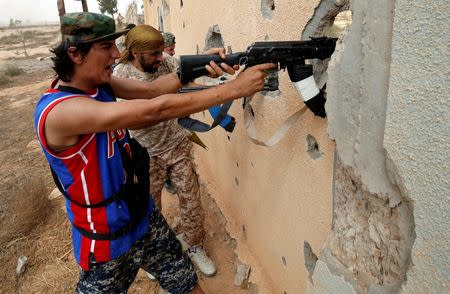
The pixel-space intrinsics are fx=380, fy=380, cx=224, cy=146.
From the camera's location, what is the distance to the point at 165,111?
1600 millimetres

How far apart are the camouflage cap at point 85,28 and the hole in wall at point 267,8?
2.48ft

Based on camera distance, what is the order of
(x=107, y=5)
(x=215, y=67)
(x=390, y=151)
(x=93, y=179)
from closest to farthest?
(x=390, y=151) → (x=215, y=67) → (x=93, y=179) → (x=107, y=5)

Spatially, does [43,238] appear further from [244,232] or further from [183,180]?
[244,232]

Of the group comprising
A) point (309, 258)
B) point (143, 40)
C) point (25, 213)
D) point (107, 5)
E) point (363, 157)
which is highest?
point (107, 5)

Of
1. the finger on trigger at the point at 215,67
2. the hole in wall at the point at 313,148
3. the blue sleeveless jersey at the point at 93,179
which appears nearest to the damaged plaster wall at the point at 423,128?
the hole in wall at the point at 313,148

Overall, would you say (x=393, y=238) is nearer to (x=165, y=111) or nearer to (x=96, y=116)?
(x=165, y=111)

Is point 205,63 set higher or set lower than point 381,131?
higher

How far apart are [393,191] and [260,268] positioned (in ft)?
5.91

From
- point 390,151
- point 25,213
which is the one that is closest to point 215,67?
point 390,151

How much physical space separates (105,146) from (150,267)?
78 cm

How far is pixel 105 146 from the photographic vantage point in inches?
68.6

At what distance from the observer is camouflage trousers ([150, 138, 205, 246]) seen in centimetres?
280

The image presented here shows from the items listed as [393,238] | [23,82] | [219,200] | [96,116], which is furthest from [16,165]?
[23,82]

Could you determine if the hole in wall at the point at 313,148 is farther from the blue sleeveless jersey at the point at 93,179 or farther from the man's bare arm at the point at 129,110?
the blue sleeveless jersey at the point at 93,179
